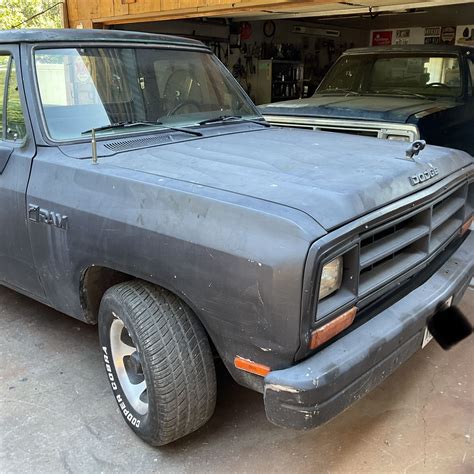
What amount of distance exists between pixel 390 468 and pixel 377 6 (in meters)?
5.96

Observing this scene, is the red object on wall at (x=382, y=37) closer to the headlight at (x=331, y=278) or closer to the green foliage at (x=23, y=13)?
the green foliage at (x=23, y=13)

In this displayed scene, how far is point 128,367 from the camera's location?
261cm

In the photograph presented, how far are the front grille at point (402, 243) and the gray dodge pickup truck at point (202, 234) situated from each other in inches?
0.5

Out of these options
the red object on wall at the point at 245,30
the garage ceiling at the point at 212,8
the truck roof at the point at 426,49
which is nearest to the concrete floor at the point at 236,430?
the truck roof at the point at 426,49

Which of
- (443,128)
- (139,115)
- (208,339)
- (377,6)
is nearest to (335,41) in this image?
(377,6)

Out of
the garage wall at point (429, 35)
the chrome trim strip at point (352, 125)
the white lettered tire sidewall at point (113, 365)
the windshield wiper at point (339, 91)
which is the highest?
the garage wall at point (429, 35)

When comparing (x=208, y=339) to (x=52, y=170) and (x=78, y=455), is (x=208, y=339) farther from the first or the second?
(x=52, y=170)

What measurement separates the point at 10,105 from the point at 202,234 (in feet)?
5.50

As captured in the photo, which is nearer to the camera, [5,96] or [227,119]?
[5,96]

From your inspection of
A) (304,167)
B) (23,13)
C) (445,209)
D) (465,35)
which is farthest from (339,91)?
(23,13)

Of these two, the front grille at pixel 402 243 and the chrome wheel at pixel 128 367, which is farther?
the chrome wheel at pixel 128 367

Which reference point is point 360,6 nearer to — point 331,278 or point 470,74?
point 470,74

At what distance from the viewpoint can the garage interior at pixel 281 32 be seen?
8.62m

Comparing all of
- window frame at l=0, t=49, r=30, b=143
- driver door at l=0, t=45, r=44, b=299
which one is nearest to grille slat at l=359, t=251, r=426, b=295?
driver door at l=0, t=45, r=44, b=299
